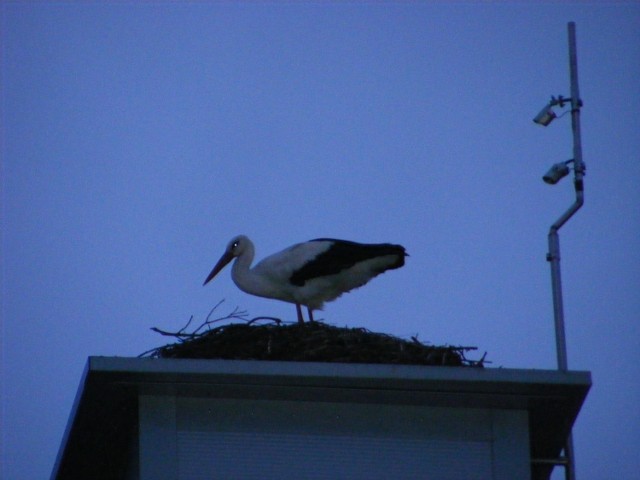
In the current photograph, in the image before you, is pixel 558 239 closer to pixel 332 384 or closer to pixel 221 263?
pixel 332 384

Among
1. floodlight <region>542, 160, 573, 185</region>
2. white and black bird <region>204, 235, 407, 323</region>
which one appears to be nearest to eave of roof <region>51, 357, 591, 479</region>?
floodlight <region>542, 160, 573, 185</region>

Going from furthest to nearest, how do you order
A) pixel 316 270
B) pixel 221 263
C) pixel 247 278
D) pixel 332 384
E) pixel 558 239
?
pixel 221 263, pixel 247 278, pixel 316 270, pixel 558 239, pixel 332 384

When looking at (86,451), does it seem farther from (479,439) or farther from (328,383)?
(479,439)

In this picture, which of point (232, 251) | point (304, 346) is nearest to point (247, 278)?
point (232, 251)

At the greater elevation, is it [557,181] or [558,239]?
[557,181]

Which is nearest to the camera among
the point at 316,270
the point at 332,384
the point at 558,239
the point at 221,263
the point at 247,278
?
the point at 332,384

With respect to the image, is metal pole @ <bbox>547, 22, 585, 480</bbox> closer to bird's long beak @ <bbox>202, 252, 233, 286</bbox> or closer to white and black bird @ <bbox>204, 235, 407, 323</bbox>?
white and black bird @ <bbox>204, 235, 407, 323</bbox>

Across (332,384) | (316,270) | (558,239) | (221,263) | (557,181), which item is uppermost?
(221,263)

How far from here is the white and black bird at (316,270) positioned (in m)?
14.0

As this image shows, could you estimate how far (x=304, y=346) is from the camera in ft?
35.7

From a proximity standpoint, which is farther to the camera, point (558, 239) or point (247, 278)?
point (247, 278)

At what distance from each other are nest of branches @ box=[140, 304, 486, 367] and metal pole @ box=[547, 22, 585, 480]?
2.08 ft

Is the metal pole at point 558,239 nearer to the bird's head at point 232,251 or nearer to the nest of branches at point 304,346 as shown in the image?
the nest of branches at point 304,346

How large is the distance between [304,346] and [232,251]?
4.66 meters
